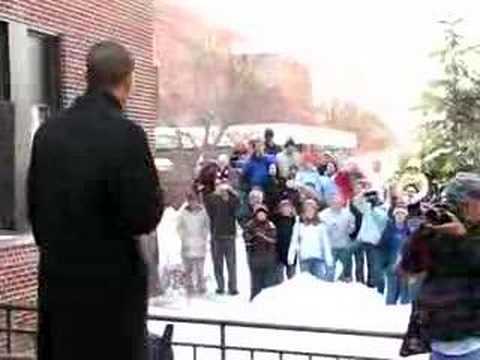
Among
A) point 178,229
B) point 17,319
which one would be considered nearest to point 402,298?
point 178,229

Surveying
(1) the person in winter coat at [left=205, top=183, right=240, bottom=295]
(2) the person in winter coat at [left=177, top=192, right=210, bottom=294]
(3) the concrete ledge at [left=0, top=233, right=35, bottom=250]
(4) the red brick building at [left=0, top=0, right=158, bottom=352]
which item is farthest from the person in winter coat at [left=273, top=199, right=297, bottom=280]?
(3) the concrete ledge at [left=0, top=233, right=35, bottom=250]

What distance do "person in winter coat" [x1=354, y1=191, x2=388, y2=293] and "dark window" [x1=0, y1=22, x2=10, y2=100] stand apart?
4043mm

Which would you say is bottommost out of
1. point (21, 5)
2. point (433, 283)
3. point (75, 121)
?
point (433, 283)

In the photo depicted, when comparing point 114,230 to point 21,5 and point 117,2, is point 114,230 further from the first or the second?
point 117,2

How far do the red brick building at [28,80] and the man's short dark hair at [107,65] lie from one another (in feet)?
19.1

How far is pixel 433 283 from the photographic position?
3.80m

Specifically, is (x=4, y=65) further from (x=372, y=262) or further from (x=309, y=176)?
(x=372, y=262)

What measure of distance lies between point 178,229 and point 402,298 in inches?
112

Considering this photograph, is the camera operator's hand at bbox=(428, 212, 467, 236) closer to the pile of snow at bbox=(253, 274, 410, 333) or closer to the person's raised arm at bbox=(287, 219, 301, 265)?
the pile of snow at bbox=(253, 274, 410, 333)

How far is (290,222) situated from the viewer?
1140 cm

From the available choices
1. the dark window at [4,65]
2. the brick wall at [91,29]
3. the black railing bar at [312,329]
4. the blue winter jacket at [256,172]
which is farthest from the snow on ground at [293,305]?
the black railing bar at [312,329]

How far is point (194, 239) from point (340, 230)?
69.4 inches

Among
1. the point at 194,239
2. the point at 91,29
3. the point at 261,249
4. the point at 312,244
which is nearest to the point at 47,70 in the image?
the point at 91,29

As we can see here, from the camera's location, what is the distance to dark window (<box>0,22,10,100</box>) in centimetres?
949
